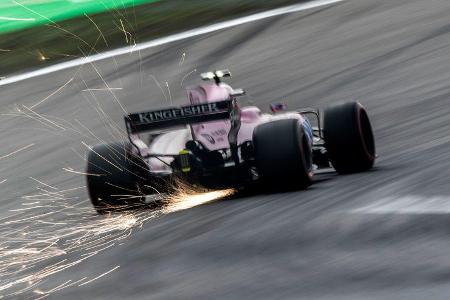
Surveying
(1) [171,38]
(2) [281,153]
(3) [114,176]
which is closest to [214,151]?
(3) [114,176]

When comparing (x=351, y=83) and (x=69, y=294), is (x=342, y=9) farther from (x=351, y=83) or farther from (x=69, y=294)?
A: (x=69, y=294)

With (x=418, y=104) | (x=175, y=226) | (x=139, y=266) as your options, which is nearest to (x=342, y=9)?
(x=418, y=104)

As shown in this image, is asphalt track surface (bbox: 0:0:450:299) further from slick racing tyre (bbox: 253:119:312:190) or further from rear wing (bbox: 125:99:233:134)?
rear wing (bbox: 125:99:233:134)

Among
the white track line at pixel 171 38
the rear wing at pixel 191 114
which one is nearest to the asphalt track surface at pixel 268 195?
the white track line at pixel 171 38

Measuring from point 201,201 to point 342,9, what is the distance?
1096 cm

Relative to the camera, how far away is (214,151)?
9.27 meters

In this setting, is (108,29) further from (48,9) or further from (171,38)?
(171,38)

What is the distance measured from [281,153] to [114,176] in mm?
1527

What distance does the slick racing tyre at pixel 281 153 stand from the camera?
842 cm

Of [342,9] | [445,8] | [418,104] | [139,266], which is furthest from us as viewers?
[342,9]

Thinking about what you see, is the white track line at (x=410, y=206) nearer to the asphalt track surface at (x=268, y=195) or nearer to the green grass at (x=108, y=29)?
the asphalt track surface at (x=268, y=195)

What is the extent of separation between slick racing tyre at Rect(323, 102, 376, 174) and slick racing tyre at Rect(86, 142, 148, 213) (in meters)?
1.48

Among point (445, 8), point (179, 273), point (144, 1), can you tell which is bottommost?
point (179, 273)

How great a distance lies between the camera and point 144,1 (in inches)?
874
